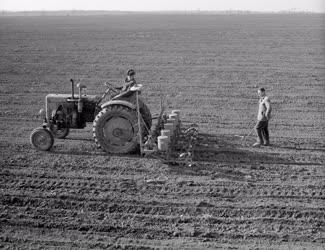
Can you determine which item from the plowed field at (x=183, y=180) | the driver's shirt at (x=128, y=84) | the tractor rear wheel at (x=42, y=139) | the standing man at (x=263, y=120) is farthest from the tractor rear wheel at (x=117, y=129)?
the standing man at (x=263, y=120)

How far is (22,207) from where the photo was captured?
342 inches

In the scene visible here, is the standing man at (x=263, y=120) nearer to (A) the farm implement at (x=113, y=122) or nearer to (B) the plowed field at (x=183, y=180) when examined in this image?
(B) the plowed field at (x=183, y=180)

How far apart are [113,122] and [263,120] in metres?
3.52

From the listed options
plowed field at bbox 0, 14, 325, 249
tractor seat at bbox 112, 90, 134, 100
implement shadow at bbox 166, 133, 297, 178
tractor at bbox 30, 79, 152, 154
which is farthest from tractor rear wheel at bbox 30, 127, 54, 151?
implement shadow at bbox 166, 133, 297, 178

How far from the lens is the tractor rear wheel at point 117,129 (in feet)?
36.5

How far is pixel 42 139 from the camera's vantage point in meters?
11.7

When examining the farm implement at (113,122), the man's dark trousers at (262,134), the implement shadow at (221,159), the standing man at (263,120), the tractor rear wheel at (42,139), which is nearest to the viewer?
the implement shadow at (221,159)

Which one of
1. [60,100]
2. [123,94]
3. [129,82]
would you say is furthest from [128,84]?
[60,100]

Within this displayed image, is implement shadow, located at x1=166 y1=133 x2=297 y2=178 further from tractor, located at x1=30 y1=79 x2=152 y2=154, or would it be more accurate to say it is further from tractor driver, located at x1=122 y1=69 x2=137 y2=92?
tractor driver, located at x1=122 y1=69 x2=137 y2=92

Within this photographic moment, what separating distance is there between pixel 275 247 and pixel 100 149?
563cm

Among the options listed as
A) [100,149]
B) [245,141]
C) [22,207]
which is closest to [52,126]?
[100,149]

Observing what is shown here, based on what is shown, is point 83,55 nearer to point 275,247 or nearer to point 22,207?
point 22,207

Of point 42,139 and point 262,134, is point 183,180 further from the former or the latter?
point 42,139

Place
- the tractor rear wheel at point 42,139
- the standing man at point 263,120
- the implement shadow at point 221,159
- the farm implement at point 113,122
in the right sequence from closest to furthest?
the implement shadow at point 221,159 → the farm implement at point 113,122 → the tractor rear wheel at point 42,139 → the standing man at point 263,120
